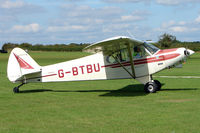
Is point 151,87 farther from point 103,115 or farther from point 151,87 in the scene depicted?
point 103,115

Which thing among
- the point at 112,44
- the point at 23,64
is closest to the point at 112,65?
the point at 112,44

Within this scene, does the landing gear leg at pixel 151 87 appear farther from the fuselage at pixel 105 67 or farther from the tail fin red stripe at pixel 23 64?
the tail fin red stripe at pixel 23 64

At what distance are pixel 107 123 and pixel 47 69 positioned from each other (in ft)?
25.0

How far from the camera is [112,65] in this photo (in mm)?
13883

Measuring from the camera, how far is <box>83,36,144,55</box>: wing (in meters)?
11.4

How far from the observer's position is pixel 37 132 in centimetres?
708

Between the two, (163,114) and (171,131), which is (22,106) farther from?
(171,131)

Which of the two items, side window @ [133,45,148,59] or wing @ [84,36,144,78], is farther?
side window @ [133,45,148,59]

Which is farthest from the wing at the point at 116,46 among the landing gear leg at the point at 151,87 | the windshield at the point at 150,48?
the landing gear leg at the point at 151,87

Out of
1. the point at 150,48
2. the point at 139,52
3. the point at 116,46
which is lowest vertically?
the point at 139,52

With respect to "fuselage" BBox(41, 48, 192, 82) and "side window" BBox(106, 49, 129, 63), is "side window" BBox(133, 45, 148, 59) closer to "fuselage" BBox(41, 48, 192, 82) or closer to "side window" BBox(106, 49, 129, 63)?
"fuselage" BBox(41, 48, 192, 82)

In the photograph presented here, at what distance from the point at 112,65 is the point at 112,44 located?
1632mm

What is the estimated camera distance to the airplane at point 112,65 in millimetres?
13203

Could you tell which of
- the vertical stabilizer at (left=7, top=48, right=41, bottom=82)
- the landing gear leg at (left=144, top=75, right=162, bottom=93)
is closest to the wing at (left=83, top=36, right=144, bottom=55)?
the landing gear leg at (left=144, top=75, right=162, bottom=93)
